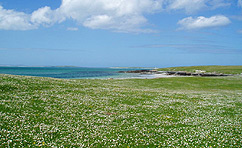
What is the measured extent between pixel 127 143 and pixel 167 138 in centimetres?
355

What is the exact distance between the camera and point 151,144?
1347 centimetres

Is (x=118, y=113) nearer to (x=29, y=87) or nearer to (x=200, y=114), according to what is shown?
(x=200, y=114)

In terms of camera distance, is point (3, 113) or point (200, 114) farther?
point (200, 114)

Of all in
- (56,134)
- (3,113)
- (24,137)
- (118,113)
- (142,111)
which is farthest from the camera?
(142,111)

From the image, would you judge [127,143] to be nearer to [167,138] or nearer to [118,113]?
[167,138]

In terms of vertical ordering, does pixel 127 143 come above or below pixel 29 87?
below

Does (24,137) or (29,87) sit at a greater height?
(29,87)

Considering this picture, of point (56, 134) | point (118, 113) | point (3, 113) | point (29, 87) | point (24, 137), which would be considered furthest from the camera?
point (29, 87)

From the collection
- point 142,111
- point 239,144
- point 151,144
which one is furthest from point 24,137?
point 239,144

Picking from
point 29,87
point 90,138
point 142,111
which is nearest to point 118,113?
point 142,111

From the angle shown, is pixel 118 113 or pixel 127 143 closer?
pixel 127 143

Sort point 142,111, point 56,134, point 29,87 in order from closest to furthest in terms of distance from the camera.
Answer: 1. point 56,134
2. point 142,111
3. point 29,87

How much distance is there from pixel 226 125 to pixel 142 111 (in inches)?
358

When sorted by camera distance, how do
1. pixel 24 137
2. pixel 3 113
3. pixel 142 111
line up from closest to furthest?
pixel 24 137, pixel 3 113, pixel 142 111
